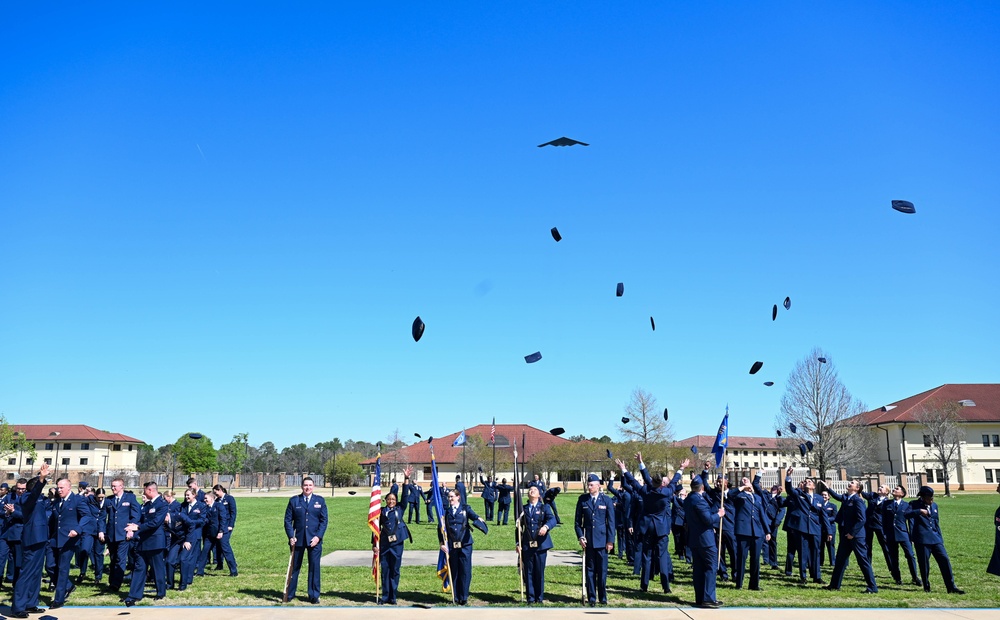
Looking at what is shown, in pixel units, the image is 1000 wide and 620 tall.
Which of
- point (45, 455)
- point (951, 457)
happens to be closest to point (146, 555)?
point (951, 457)

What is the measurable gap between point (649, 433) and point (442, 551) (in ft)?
185

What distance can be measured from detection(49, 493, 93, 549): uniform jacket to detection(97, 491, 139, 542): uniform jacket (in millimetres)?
715

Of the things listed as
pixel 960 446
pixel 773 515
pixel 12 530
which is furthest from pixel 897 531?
pixel 960 446

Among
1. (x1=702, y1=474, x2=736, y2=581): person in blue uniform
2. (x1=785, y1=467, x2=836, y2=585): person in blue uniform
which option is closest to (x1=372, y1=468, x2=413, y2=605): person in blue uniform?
(x1=702, y1=474, x2=736, y2=581): person in blue uniform

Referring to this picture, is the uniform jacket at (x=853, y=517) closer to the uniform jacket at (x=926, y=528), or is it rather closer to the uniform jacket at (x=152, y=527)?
the uniform jacket at (x=926, y=528)

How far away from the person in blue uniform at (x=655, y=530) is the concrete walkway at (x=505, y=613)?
1890mm

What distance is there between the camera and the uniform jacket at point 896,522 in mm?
14516

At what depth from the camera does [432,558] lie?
61.9 feet

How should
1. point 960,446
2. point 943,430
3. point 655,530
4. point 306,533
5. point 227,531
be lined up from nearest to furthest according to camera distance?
point 306,533
point 655,530
point 227,531
point 943,430
point 960,446

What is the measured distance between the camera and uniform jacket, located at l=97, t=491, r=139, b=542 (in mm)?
13570

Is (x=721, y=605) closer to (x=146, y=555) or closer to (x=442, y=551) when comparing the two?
(x=442, y=551)

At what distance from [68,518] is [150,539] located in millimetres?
1351

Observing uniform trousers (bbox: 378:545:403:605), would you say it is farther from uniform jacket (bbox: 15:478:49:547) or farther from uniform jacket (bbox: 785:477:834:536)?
uniform jacket (bbox: 785:477:834:536)

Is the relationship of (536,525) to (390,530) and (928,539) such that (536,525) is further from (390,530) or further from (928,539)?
(928,539)
